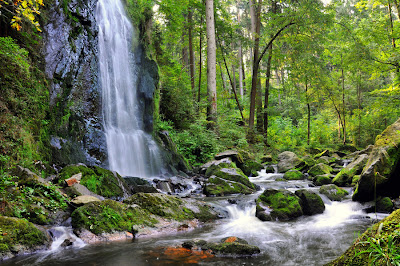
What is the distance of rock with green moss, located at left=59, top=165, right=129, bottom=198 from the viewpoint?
6.84 m

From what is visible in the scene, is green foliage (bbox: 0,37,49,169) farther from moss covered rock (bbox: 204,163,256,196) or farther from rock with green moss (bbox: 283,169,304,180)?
rock with green moss (bbox: 283,169,304,180)

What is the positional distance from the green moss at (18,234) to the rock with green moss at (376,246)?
414cm

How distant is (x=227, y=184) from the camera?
9625mm

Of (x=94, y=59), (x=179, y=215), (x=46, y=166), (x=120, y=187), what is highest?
(x=94, y=59)

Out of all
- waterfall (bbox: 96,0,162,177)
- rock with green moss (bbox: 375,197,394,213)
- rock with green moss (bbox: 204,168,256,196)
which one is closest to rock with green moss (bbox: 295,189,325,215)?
rock with green moss (bbox: 375,197,394,213)

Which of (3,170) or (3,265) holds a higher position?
(3,170)

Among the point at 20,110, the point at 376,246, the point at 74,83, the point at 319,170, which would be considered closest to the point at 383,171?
the point at 319,170

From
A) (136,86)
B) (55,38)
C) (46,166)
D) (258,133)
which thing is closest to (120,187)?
(46,166)

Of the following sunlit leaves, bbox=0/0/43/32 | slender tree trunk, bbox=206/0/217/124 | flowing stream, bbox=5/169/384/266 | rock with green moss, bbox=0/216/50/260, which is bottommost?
flowing stream, bbox=5/169/384/266

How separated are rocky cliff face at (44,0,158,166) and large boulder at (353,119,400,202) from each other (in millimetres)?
7422

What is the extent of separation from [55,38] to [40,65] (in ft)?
3.64

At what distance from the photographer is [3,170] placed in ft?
17.3

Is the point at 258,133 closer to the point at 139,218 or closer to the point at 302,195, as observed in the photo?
the point at 302,195

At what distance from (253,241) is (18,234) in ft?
12.7
